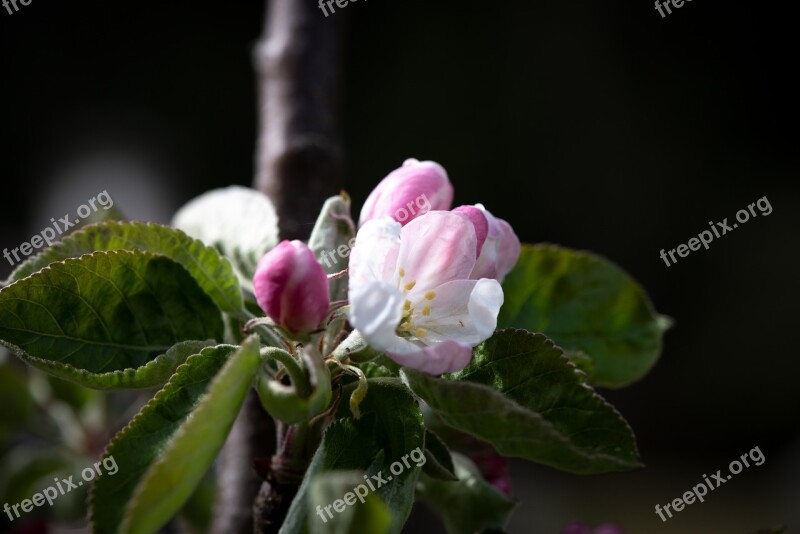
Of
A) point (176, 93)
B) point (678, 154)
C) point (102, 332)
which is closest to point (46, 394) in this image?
point (102, 332)

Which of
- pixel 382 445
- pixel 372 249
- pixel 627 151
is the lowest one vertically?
pixel 627 151

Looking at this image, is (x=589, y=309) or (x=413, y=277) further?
(x=589, y=309)

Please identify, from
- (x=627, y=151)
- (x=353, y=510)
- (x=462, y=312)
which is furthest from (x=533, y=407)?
(x=627, y=151)

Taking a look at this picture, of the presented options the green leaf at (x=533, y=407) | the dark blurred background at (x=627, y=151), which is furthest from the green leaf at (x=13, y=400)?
the dark blurred background at (x=627, y=151)

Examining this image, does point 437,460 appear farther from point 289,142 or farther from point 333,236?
point 289,142

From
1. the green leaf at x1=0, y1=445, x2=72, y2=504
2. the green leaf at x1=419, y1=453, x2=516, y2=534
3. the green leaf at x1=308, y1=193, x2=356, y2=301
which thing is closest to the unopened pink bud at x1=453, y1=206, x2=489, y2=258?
the green leaf at x1=308, y1=193, x2=356, y2=301

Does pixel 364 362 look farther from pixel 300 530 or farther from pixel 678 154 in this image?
pixel 678 154

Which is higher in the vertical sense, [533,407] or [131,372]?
[131,372]
